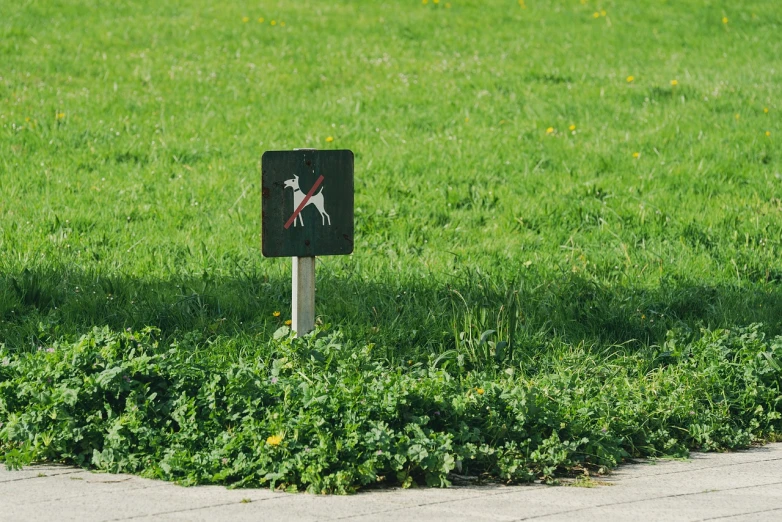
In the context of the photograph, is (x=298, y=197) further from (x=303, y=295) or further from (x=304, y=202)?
(x=303, y=295)

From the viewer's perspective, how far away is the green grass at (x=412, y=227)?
14.9 ft

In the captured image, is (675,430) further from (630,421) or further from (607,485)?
(607,485)

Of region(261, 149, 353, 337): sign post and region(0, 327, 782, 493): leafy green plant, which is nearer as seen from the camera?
region(0, 327, 782, 493): leafy green plant

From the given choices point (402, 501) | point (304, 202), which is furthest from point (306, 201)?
point (402, 501)

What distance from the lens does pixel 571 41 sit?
581 inches

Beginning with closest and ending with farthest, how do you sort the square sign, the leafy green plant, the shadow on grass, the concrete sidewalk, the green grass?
the concrete sidewalk < the leafy green plant < the green grass < the square sign < the shadow on grass

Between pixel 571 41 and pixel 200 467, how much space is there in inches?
475

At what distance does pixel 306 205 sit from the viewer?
4.79 m

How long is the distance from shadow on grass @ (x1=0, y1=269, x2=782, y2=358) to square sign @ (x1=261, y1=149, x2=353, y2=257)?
755 mm

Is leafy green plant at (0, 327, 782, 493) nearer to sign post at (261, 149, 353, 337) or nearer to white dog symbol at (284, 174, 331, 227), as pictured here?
sign post at (261, 149, 353, 337)

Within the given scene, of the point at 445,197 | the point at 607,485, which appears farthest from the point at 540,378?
the point at 445,197

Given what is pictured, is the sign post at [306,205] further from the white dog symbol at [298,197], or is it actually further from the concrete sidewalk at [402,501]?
the concrete sidewalk at [402,501]

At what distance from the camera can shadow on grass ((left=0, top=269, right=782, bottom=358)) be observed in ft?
18.1

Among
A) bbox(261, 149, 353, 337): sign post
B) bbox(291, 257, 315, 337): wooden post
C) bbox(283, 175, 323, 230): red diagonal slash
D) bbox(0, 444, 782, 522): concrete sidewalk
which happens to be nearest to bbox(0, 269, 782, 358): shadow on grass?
bbox(291, 257, 315, 337): wooden post
